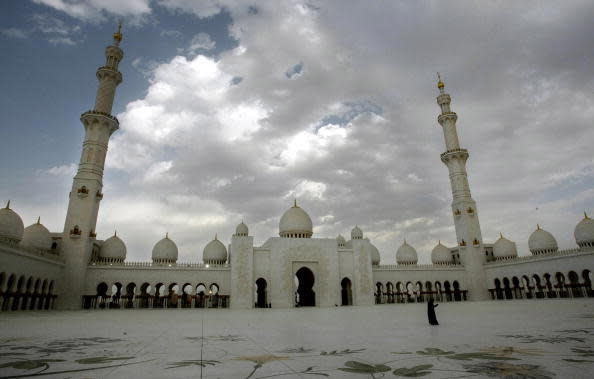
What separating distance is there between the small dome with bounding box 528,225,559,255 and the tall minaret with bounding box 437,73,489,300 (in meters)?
4.71

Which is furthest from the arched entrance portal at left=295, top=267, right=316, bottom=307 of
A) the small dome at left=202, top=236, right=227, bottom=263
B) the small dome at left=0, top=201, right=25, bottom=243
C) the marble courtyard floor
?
the marble courtyard floor

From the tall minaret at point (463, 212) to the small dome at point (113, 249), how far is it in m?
35.9

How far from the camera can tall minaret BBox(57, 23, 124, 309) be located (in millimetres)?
27641

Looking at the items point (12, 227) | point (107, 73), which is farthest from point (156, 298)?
point (107, 73)

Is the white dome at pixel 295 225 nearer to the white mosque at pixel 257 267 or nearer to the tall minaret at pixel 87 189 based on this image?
the white mosque at pixel 257 267

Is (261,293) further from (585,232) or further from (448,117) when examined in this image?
(585,232)

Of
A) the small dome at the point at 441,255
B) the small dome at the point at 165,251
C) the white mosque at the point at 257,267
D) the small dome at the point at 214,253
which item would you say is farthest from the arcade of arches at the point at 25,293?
the small dome at the point at 441,255

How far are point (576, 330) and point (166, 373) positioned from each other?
6.90 metres

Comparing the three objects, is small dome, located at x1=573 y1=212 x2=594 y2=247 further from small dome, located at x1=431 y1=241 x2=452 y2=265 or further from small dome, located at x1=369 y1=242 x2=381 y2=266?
small dome, located at x1=369 y1=242 x2=381 y2=266

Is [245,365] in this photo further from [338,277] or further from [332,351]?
[338,277]

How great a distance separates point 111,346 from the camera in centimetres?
526

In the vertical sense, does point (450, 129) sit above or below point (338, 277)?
above

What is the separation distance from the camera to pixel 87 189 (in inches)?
1149

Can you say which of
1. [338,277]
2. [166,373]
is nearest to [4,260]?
[166,373]
